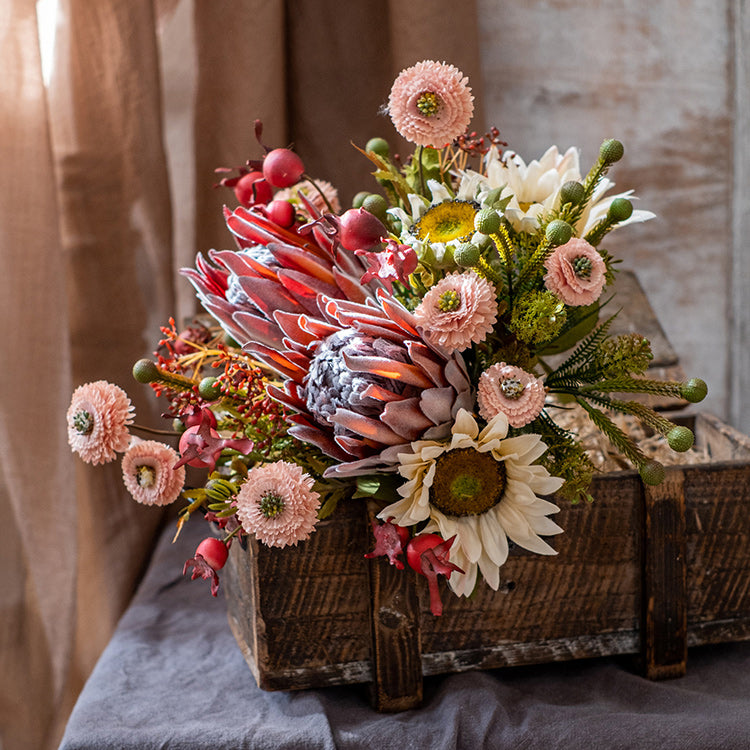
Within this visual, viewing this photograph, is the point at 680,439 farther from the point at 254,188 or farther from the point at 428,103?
the point at 254,188

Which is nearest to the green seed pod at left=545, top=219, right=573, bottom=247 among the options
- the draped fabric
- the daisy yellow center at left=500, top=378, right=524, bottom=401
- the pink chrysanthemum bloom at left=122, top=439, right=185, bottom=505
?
the daisy yellow center at left=500, top=378, right=524, bottom=401

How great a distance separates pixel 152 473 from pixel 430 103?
37 centimetres

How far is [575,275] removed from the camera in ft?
1.78

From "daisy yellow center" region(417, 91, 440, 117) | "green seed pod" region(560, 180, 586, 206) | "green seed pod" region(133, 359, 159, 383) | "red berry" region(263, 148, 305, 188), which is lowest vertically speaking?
"green seed pod" region(133, 359, 159, 383)

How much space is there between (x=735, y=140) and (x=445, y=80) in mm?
843

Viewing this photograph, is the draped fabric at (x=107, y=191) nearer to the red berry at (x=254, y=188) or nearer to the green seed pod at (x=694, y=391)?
the red berry at (x=254, y=188)

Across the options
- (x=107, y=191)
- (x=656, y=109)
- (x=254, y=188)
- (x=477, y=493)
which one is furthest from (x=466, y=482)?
(x=656, y=109)

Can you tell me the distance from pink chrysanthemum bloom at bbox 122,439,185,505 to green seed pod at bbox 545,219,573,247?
34 centimetres

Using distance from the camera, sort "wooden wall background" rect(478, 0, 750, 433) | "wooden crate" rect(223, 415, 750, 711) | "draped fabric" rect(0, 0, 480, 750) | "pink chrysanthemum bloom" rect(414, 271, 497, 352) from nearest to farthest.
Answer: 1. "pink chrysanthemum bloom" rect(414, 271, 497, 352)
2. "wooden crate" rect(223, 415, 750, 711)
3. "draped fabric" rect(0, 0, 480, 750)
4. "wooden wall background" rect(478, 0, 750, 433)

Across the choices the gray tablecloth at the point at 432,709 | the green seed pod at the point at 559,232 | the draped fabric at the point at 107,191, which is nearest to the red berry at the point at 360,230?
the green seed pod at the point at 559,232

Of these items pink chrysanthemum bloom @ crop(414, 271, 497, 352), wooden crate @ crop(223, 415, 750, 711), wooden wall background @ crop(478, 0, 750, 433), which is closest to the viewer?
pink chrysanthemum bloom @ crop(414, 271, 497, 352)

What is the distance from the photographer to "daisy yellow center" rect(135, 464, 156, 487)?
1.97 ft

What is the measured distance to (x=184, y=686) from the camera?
702mm

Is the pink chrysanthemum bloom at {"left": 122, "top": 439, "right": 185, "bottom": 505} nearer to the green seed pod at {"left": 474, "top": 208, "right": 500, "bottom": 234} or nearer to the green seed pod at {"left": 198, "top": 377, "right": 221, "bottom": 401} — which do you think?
the green seed pod at {"left": 198, "top": 377, "right": 221, "bottom": 401}
